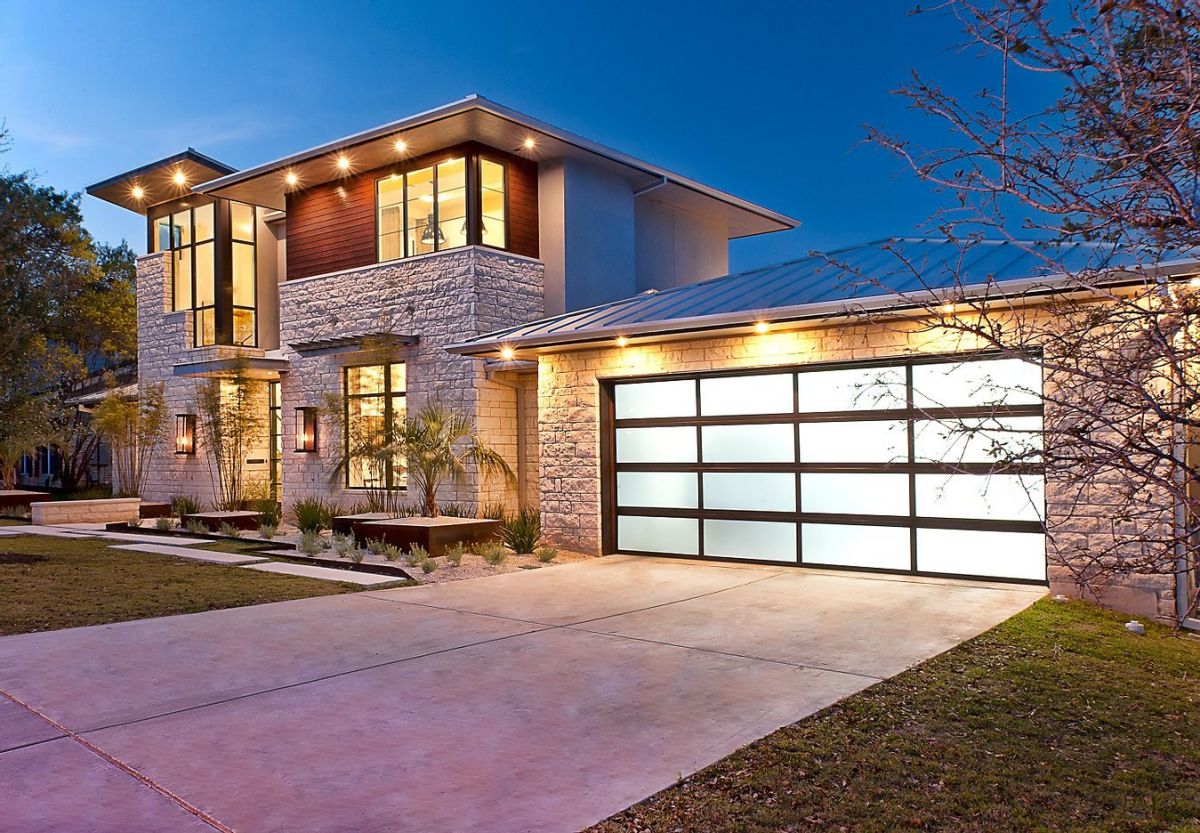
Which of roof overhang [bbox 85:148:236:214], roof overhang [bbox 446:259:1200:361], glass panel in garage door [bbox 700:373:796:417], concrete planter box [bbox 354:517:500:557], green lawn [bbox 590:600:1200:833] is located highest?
roof overhang [bbox 85:148:236:214]

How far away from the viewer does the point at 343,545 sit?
42.2ft

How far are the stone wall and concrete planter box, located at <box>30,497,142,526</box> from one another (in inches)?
465

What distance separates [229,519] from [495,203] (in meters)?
7.33

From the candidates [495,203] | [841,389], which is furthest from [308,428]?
[841,389]

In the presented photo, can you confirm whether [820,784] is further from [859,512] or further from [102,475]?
[102,475]

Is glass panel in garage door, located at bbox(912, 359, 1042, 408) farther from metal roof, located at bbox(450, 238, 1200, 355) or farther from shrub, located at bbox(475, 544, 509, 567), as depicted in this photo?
shrub, located at bbox(475, 544, 509, 567)

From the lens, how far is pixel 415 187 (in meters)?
16.6

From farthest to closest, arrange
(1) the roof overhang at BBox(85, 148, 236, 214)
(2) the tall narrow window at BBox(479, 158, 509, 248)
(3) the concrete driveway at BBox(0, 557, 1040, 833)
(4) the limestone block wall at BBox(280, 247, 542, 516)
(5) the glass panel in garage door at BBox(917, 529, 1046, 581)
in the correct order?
(1) the roof overhang at BBox(85, 148, 236, 214), (2) the tall narrow window at BBox(479, 158, 509, 248), (4) the limestone block wall at BBox(280, 247, 542, 516), (5) the glass panel in garage door at BBox(917, 529, 1046, 581), (3) the concrete driveway at BBox(0, 557, 1040, 833)

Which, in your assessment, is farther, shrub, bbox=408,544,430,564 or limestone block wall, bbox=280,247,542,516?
limestone block wall, bbox=280,247,542,516

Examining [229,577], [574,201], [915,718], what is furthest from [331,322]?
[915,718]

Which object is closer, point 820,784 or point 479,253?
point 820,784

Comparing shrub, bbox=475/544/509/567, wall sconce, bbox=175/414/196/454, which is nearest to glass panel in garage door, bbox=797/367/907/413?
shrub, bbox=475/544/509/567

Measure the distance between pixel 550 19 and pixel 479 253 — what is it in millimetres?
129538

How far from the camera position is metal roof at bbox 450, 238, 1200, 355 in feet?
29.8
